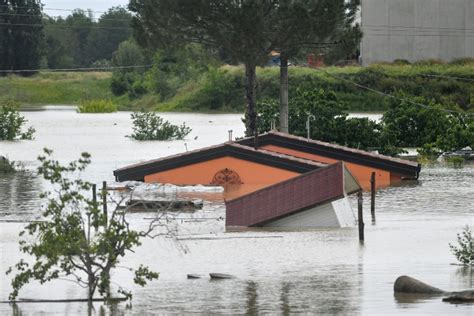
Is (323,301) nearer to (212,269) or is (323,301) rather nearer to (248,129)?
(212,269)

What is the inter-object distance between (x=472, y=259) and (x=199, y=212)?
11.3 m

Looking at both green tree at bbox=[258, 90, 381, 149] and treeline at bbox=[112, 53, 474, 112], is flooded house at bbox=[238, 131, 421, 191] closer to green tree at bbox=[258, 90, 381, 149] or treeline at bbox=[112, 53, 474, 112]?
green tree at bbox=[258, 90, 381, 149]

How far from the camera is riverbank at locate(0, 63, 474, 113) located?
82500 millimetres

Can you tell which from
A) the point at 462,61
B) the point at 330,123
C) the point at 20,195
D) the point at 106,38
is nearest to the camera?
the point at 20,195

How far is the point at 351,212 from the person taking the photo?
31.0m

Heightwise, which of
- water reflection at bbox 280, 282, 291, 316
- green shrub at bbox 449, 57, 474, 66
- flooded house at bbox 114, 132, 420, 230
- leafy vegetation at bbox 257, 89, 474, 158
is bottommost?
water reflection at bbox 280, 282, 291, 316

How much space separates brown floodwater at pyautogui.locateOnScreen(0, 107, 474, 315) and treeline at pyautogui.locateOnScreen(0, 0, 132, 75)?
213 feet

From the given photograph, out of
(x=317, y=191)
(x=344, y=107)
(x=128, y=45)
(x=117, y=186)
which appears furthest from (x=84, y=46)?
(x=317, y=191)

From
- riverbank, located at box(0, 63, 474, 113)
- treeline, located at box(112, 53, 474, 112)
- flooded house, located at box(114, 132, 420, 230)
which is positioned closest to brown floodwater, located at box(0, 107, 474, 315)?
flooded house, located at box(114, 132, 420, 230)

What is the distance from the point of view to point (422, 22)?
8250 cm

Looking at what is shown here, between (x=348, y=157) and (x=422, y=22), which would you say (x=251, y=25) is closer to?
(x=348, y=157)

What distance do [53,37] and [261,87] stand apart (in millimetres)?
44687

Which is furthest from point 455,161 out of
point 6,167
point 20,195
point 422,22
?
point 422,22

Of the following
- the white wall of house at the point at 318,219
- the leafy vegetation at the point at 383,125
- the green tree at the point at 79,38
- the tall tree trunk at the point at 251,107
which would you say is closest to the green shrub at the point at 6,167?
the tall tree trunk at the point at 251,107
